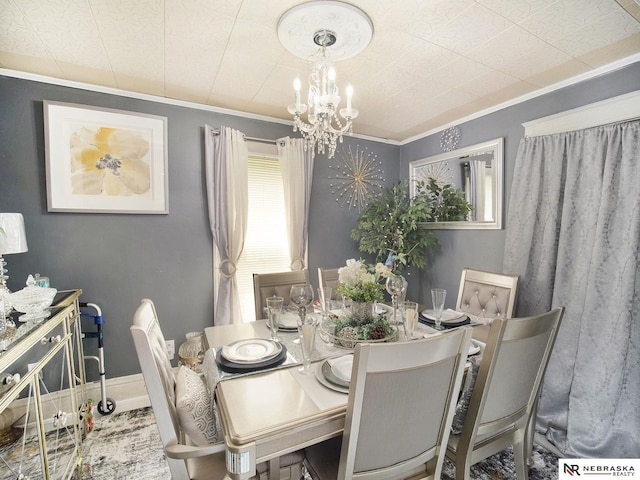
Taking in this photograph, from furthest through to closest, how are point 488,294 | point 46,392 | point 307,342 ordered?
point 488,294 < point 46,392 < point 307,342

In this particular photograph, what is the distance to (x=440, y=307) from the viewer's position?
178 centimetres

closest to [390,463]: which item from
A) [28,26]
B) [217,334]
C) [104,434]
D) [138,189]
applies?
[217,334]

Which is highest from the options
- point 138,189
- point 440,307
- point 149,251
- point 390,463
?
point 138,189

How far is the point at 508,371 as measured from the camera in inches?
49.3

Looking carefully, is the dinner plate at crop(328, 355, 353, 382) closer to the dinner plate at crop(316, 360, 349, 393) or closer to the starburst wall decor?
the dinner plate at crop(316, 360, 349, 393)

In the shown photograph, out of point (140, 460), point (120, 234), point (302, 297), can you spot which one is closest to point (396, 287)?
point (302, 297)

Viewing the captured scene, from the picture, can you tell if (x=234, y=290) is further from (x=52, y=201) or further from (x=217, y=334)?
(x=52, y=201)

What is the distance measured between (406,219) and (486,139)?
3.19 ft

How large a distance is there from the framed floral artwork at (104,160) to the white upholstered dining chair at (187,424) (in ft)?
4.91

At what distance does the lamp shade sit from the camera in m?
1.56

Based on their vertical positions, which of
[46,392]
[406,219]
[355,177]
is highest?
[355,177]

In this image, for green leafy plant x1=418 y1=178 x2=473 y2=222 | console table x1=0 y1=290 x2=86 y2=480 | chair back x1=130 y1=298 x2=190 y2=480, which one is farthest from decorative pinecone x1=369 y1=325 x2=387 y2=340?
green leafy plant x1=418 y1=178 x2=473 y2=222

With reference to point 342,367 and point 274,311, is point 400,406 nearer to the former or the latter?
point 342,367

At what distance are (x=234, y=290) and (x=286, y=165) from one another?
1.26 metres
